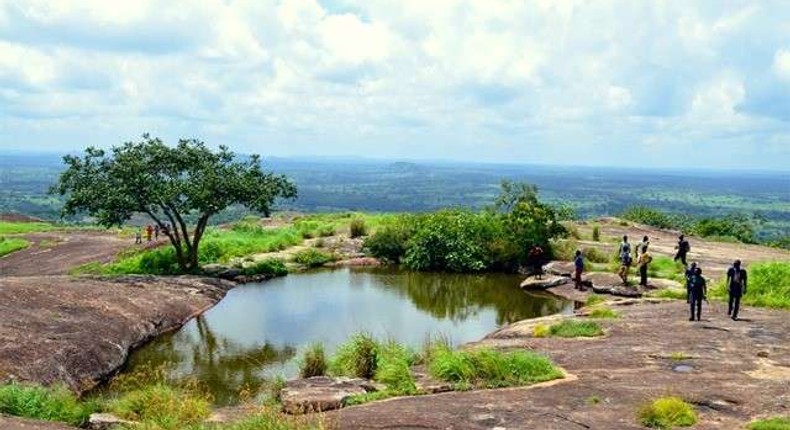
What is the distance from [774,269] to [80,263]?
38693 millimetres

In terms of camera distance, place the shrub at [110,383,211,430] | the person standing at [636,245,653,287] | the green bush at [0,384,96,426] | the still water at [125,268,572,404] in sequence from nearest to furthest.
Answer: the shrub at [110,383,211,430] < the green bush at [0,384,96,426] < the still water at [125,268,572,404] < the person standing at [636,245,653,287]

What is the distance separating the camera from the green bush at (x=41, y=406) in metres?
15.5

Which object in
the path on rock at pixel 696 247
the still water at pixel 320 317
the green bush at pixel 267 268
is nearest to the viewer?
the still water at pixel 320 317

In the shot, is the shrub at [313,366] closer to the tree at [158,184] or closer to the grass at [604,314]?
the grass at [604,314]

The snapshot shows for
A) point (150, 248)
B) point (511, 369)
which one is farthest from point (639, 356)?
point (150, 248)

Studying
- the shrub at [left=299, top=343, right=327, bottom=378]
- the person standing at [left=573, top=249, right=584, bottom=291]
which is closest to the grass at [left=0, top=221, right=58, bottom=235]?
the person standing at [left=573, top=249, right=584, bottom=291]

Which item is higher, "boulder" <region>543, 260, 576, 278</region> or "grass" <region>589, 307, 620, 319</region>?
"grass" <region>589, 307, 620, 319</region>

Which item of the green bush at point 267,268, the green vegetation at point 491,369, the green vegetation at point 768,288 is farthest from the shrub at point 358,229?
the green vegetation at point 491,369

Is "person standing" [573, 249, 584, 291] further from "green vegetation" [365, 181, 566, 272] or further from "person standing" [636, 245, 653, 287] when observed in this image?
"green vegetation" [365, 181, 566, 272]

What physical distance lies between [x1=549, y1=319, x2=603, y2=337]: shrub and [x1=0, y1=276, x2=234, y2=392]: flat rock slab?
567 inches

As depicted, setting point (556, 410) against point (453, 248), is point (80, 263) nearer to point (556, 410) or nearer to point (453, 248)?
point (453, 248)

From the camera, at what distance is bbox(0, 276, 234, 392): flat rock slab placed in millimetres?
21797

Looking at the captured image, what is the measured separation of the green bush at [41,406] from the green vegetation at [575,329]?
566 inches

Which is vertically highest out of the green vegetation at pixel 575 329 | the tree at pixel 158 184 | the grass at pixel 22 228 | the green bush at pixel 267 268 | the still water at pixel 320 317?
the tree at pixel 158 184
